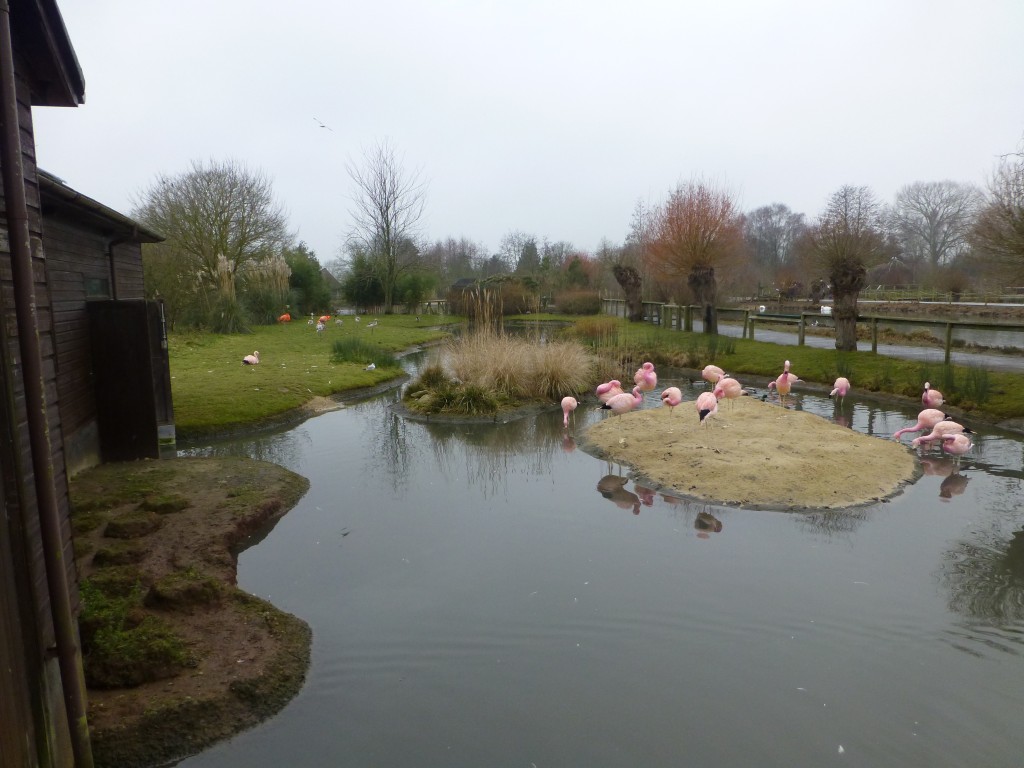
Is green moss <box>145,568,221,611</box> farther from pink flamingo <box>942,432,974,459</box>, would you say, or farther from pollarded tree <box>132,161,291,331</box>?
pollarded tree <box>132,161,291,331</box>

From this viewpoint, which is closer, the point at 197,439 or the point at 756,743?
the point at 756,743

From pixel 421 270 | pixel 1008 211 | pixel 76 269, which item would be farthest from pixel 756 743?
pixel 421 270

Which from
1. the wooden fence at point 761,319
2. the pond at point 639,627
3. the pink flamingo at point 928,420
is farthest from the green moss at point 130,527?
the wooden fence at point 761,319

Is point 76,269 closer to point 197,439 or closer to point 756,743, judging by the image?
point 197,439

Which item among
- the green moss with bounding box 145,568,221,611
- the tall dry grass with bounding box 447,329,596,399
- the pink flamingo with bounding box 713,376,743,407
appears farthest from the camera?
the tall dry grass with bounding box 447,329,596,399

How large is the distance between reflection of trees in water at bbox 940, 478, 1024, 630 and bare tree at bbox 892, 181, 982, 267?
144 feet

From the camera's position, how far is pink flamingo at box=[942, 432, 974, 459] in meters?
8.09

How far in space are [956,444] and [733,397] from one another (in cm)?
293

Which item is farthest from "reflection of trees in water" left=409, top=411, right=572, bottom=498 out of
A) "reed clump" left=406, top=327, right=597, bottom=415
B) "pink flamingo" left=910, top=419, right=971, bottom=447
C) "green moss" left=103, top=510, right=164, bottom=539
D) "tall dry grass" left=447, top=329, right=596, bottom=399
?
"pink flamingo" left=910, top=419, right=971, bottom=447

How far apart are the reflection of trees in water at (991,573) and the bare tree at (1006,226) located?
647 cm

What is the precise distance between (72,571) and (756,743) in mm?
3390

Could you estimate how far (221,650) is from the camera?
3947 millimetres

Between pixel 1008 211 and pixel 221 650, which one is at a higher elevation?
pixel 1008 211

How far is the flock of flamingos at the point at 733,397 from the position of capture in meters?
8.37
